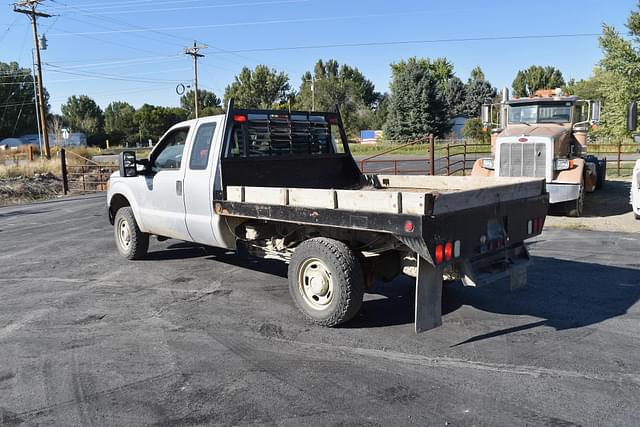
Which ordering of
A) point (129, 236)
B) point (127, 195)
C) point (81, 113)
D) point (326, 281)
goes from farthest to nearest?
point (81, 113), point (129, 236), point (127, 195), point (326, 281)

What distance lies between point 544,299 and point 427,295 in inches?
83.8

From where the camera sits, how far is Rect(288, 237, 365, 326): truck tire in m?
5.14

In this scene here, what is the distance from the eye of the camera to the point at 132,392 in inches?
163

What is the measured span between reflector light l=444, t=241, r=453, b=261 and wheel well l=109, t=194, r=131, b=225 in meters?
6.01

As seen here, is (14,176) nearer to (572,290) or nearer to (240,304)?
(240,304)

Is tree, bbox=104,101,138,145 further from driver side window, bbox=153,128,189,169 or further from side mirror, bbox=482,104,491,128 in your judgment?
driver side window, bbox=153,128,189,169

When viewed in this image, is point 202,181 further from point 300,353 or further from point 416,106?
point 416,106

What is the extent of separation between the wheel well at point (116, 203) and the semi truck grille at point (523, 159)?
8.40 m

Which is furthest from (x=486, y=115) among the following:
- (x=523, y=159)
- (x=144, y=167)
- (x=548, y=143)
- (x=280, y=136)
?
(x=144, y=167)

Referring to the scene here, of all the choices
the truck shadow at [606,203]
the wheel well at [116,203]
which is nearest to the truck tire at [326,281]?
the wheel well at [116,203]

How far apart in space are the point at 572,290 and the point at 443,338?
92.1 inches

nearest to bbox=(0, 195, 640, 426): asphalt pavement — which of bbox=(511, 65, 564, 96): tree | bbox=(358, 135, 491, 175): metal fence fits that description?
bbox=(358, 135, 491, 175): metal fence

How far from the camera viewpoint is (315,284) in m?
5.49

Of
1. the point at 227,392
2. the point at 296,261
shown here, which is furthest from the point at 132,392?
the point at 296,261
